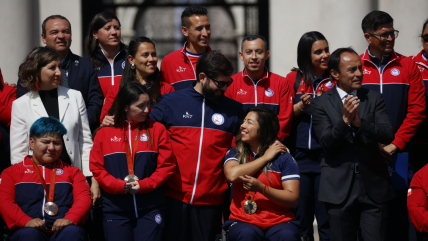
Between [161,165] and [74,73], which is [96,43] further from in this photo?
[161,165]

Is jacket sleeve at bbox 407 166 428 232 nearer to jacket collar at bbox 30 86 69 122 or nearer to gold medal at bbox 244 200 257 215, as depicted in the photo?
gold medal at bbox 244 200 257 215

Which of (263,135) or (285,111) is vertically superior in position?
(285,111)

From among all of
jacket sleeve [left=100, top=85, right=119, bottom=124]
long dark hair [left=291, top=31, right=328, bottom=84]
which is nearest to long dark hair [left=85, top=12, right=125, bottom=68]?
jacket sleeve [left=100, top=85, right=119, bottom=124]

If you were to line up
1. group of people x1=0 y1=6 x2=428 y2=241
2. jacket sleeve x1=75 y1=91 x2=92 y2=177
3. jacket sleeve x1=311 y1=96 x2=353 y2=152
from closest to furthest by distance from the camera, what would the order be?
jacket sleeve x1=311 y1=96 x2=353 y2=152 → group of people x1=0 y1=6 x2=428 y2=241 → jacket sleeve x1=75 y1=91 x2=92 y2=177

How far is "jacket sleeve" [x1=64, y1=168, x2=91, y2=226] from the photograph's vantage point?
4293mm

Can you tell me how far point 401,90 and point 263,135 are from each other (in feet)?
5.04

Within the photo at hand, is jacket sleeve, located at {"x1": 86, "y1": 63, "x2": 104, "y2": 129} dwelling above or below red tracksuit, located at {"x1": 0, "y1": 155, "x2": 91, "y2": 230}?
above

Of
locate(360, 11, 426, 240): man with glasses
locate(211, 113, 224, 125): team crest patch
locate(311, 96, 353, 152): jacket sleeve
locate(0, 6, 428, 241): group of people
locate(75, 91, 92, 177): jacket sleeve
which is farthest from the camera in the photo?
locate(360, 11, 426, 240): man with glasses

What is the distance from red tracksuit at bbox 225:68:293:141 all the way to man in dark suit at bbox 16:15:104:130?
4.38ft

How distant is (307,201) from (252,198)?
2.55 ft

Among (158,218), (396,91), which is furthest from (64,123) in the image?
(396,91)

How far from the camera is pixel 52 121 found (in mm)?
4465

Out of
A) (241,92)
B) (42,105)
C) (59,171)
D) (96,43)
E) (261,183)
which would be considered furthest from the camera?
(96,43)

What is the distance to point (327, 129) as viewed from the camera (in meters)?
4.40
